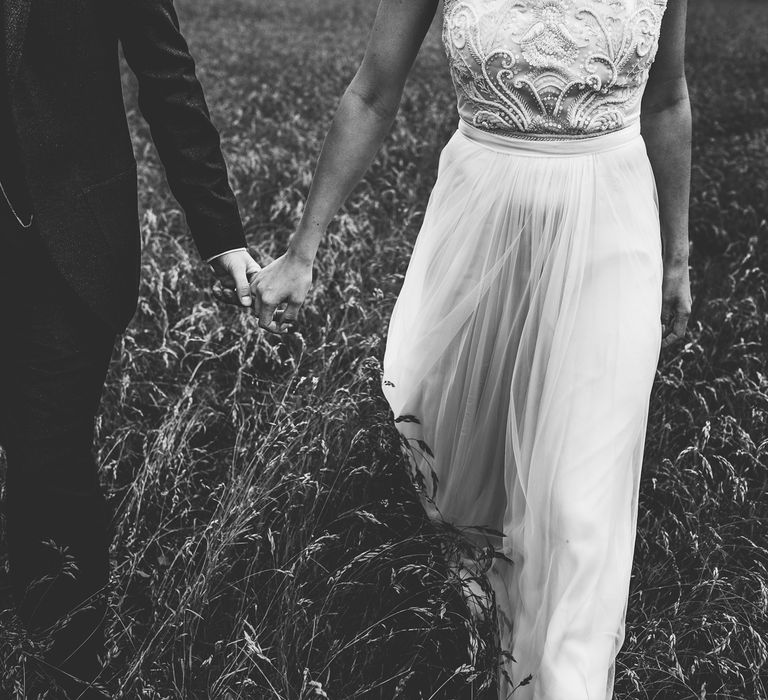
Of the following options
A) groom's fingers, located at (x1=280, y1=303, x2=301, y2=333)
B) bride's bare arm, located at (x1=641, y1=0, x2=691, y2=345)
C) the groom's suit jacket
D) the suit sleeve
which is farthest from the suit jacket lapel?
bride's bare arm, located at (x1=641, y1=0, x2=691, y2=345)

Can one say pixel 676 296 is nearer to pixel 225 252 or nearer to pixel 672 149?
pixel 672 149

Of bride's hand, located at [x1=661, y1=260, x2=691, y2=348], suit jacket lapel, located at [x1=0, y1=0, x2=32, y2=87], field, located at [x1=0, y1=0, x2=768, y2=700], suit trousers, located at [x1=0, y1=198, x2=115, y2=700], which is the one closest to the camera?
suit jacket lapel, located at [x1=0, y1=0, x2=32, y2=87]

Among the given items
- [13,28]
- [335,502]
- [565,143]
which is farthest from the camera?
[335,502]

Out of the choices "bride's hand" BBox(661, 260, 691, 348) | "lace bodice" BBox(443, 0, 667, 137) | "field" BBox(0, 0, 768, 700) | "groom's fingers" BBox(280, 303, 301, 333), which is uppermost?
"lace bodice" BBox(443, 0, 667, 137)

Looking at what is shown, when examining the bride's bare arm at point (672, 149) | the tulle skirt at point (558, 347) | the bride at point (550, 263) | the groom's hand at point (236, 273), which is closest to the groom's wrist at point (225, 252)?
the groom's hand at point (236, 273)

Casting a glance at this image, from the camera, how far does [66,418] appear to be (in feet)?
7.38

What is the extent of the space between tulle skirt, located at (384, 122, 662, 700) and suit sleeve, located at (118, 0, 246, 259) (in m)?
0.64

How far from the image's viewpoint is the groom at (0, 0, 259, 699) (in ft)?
6.90

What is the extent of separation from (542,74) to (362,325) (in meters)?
2.00

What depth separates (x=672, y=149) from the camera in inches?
106

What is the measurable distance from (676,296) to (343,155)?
112 centimetres

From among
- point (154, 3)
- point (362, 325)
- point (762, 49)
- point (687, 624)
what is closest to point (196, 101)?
point (154, 3)

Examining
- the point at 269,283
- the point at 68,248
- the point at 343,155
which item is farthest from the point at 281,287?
the point at 68,248

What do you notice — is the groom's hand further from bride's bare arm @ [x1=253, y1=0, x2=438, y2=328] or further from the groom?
the groom
